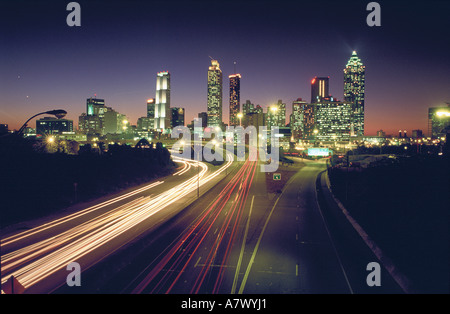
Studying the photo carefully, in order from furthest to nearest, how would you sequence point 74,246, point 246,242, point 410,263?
point 246,242, point 74,246, point 410,263

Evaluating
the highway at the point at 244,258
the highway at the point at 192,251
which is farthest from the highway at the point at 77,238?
the highway at the point at 244,258

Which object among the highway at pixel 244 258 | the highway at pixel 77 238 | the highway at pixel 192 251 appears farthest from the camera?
the highway at pixel 77 238

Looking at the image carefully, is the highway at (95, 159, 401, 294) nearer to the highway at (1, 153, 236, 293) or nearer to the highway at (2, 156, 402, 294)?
the highway at (2, 156, 402, 294)

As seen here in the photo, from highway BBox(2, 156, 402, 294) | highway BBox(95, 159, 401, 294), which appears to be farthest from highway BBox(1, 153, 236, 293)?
highway BBox(95, 159, 401, 294)

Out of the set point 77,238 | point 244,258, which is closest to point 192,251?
point 244,258

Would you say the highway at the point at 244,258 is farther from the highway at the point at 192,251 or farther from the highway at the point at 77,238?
the highway at the point at 77,238

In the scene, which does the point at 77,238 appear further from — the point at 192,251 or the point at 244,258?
the point at 244,258

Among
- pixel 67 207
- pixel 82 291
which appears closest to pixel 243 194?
pixel 67 207
